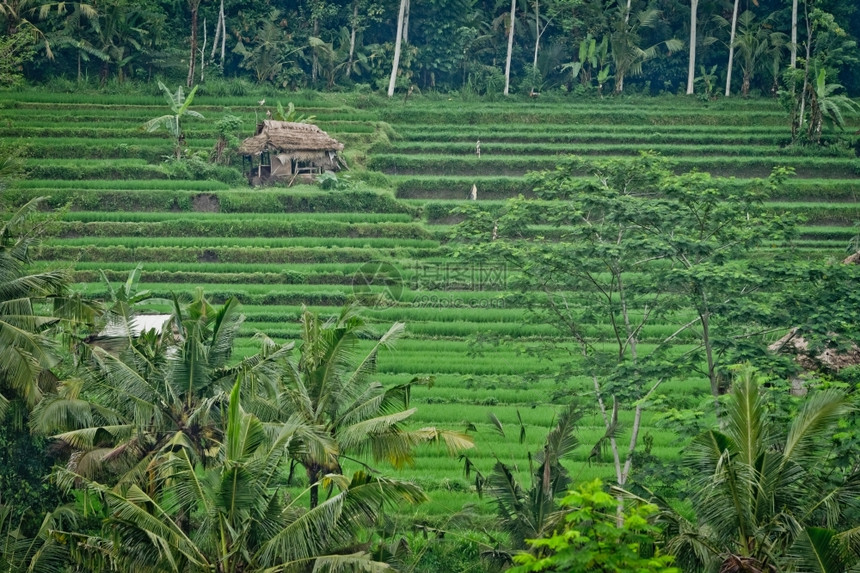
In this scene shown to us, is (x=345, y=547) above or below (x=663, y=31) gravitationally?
below

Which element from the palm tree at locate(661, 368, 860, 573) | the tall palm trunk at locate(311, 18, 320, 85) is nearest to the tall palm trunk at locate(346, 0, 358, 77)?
the tall palm trunk at locate(311, 18, 320, 85)

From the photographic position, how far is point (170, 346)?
1295 cm

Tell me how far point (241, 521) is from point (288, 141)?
1951 centimetres

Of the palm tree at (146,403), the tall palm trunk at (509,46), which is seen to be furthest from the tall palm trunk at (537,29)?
the palm tree at (146,403)

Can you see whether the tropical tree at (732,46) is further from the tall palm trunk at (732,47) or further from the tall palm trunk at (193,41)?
the tall palm trunk at (193,41)

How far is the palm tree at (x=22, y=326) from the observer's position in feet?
41.2

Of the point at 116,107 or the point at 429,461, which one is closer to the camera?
the point at 429,461

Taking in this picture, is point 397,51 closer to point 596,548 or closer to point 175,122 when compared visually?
point 175,122

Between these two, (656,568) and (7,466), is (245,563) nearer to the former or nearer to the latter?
(656,568)

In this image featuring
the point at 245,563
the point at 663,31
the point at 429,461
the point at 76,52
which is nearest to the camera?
the point at 245,563

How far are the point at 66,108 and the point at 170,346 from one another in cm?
2091

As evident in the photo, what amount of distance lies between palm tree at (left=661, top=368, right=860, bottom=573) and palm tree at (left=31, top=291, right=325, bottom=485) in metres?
4.65

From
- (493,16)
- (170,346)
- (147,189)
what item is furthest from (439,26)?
(170,346)

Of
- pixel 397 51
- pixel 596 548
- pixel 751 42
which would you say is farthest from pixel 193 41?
pixel 596 548
